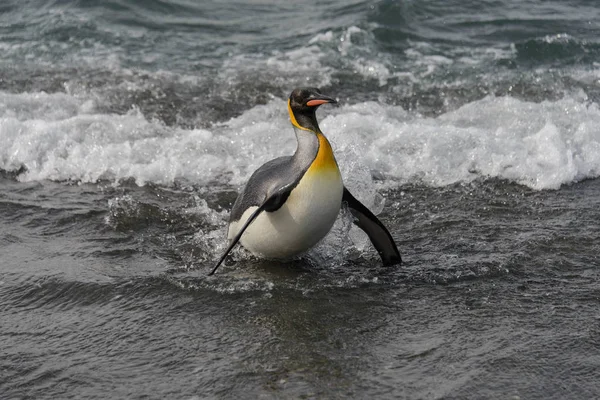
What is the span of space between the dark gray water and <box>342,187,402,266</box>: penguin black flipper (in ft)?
0.28

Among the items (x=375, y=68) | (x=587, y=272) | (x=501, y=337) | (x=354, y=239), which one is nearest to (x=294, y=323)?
(x=501, y=337)

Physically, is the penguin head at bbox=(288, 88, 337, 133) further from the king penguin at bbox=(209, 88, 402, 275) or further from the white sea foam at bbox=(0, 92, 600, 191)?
the white sea foam at bbox=(0, 92, 600, 191)

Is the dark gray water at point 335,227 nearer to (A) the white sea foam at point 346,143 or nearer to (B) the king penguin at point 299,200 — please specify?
(A) the white sea foam at point 346,143

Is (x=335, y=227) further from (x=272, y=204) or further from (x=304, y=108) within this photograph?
(x=304, y=108)

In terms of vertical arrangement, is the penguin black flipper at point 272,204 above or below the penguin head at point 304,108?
below

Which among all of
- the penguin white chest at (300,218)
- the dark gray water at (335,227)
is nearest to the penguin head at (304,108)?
the penguin white chest at (300,218)

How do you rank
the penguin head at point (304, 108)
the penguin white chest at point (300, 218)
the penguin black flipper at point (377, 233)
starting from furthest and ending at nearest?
the penguin black flipper at point (377, 233) → the penguin head at point (304, 108) → the penguin white chest at point (300, 218)

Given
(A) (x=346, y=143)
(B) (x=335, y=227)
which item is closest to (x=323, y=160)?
(B) (x=335, y=227)

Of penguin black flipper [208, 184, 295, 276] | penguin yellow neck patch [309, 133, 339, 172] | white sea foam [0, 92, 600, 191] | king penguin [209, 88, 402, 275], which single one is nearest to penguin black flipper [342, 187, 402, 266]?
king penguin [209, 88, 402, 275]

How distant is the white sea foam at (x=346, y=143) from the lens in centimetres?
689

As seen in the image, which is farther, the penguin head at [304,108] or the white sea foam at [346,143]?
the white sea foam at [346,143]

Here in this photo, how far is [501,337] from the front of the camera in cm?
405

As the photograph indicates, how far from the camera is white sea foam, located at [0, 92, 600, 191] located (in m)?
6.89

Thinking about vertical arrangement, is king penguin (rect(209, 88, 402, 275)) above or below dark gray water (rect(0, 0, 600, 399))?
above
